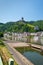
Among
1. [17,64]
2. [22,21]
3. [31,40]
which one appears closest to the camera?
[17,64]

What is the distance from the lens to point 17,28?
374 ft

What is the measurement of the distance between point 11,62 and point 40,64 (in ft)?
59.5

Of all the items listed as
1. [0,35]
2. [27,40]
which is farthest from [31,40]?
[0,35]

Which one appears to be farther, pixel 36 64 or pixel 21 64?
pixel 36 64

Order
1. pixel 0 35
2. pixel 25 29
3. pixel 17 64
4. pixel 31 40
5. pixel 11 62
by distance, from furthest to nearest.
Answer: pixel 25 29 < pixel 0 35 < pixel 31 40 < pixel 17 64 < pixel 11 62

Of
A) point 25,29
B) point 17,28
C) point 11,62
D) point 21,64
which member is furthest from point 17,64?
point 17,28

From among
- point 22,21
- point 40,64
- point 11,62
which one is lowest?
point 40,64

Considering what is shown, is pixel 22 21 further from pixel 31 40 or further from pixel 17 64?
pixel 17 64

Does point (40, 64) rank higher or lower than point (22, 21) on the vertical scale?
lower

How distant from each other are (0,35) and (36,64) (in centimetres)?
5911

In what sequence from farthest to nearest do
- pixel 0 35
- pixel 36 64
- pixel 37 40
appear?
pixel 0 35
pixel 37 40
pixel 36 64

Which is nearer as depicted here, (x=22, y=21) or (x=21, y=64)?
(x=21, y=64)

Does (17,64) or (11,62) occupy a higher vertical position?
(11,62)

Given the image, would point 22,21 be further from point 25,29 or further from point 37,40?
point 37,40
